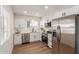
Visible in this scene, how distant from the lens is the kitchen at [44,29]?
Result: 2.44 m

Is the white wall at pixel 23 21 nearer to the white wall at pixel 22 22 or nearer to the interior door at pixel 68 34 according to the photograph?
the white wall at pixel 22 22

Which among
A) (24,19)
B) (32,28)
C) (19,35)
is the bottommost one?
(19,35)

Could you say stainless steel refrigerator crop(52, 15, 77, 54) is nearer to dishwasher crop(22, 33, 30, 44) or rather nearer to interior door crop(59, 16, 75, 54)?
interior door crop(59, 16, 75, 54)

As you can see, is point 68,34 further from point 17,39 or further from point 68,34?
point 17,39

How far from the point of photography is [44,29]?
19.9 ft

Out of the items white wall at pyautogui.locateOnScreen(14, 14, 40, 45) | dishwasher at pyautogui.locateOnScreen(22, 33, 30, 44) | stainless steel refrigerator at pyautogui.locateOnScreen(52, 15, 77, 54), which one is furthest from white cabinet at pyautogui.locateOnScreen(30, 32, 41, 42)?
stainless steel refrigerator at pyautogui.locateOnScreen(52, 15, 77, 54)

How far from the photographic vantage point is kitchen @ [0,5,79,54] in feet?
8.00

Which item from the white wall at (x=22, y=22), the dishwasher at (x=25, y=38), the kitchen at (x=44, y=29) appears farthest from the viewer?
the dishwasher at (x=25, y=38)

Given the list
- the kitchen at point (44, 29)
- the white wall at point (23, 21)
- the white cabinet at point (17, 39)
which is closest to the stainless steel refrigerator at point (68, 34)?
the kitchen at point (44, 29)

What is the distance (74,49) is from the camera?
2164mm
